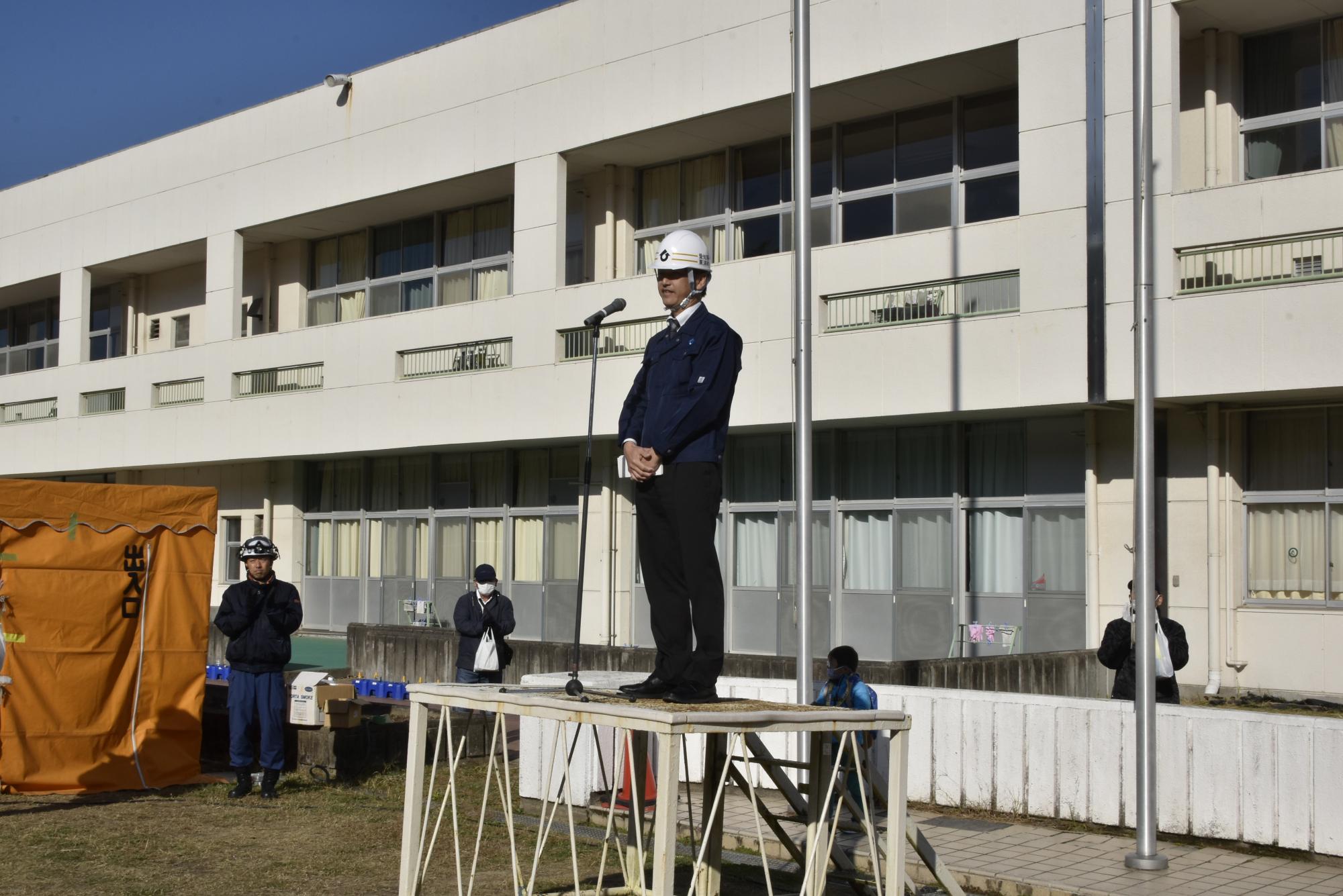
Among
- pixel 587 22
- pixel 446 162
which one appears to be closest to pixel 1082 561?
pixel 587 22

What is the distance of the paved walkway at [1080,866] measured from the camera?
29.6 ft

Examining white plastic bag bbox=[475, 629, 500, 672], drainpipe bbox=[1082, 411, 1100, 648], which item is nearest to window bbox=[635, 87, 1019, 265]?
drainpipe bbox=[1082, 411, 1100, 648]

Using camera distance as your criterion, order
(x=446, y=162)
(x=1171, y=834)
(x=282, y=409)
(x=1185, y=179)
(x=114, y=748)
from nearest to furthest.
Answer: (x=1171, y=834) → (x=114, y=748) → (x=1185, y=179) → (x=446, y=162) → (x=282, y=409)

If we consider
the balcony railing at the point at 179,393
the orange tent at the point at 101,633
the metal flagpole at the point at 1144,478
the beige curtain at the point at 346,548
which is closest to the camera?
the metal flagpole at the point at 1144,478

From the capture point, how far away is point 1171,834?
1055 centimetres

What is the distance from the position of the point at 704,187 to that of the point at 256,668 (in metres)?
15.4

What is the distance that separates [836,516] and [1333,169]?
9.27 m

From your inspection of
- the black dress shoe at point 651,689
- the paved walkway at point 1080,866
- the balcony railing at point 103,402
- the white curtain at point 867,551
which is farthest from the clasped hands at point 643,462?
the balcony railing at point 103,402

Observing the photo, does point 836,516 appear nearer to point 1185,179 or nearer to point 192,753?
point 1185,179

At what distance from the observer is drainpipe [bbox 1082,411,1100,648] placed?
2014 cm

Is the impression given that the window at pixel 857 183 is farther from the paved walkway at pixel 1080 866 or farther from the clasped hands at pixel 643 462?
the clasped hands at pixel 643 462

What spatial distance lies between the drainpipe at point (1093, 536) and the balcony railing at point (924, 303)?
204 cm

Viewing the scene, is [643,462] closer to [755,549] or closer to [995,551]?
[995,551]

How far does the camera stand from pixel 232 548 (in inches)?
1378
